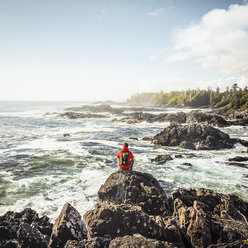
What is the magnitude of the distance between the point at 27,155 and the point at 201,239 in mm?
18602

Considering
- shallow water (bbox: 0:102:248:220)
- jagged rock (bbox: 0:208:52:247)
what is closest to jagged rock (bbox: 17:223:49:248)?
jagged rock (bbox: 0:208:52:247)

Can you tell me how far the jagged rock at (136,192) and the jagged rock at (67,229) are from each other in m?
2.92

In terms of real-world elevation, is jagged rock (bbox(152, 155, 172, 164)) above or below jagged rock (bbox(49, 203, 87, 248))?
below

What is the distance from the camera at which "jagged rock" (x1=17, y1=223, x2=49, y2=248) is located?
17.1 feet

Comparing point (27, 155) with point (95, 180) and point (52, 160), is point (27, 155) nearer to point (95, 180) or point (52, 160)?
point (52, 160)

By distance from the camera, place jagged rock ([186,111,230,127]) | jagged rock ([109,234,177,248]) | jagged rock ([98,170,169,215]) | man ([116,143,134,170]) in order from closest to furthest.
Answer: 1. jagged rock ([109,234,177,248])
2. jagged rock ([98,170,169,215])
3. man ([116,143,134,170])
4. jagged rock ([186,111,230,127])

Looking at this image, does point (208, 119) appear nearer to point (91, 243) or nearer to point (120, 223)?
point (120, 223)

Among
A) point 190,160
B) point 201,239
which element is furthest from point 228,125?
point 201,239

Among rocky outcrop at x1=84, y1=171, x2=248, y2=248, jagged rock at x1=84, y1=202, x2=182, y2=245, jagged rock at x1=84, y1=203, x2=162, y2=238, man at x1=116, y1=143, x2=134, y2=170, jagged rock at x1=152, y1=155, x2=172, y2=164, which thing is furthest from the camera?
jagged rock at x1=152, y1=155, x2=172, y2=164

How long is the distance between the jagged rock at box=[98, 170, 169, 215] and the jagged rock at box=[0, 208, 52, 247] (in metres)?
3.07

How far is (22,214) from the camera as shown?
7758 mm

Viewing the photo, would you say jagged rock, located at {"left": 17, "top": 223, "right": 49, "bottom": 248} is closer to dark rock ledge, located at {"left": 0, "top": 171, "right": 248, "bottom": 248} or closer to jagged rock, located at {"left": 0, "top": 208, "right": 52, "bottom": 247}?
dark rock ledge, located at {"left": 0, "top": 171, "right": 248, "bottom": 248}

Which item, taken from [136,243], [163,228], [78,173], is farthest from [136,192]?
[78,173]

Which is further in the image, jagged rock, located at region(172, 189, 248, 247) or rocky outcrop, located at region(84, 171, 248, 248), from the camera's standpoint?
jagged rock, located at region(172, 189, 248, 247)
